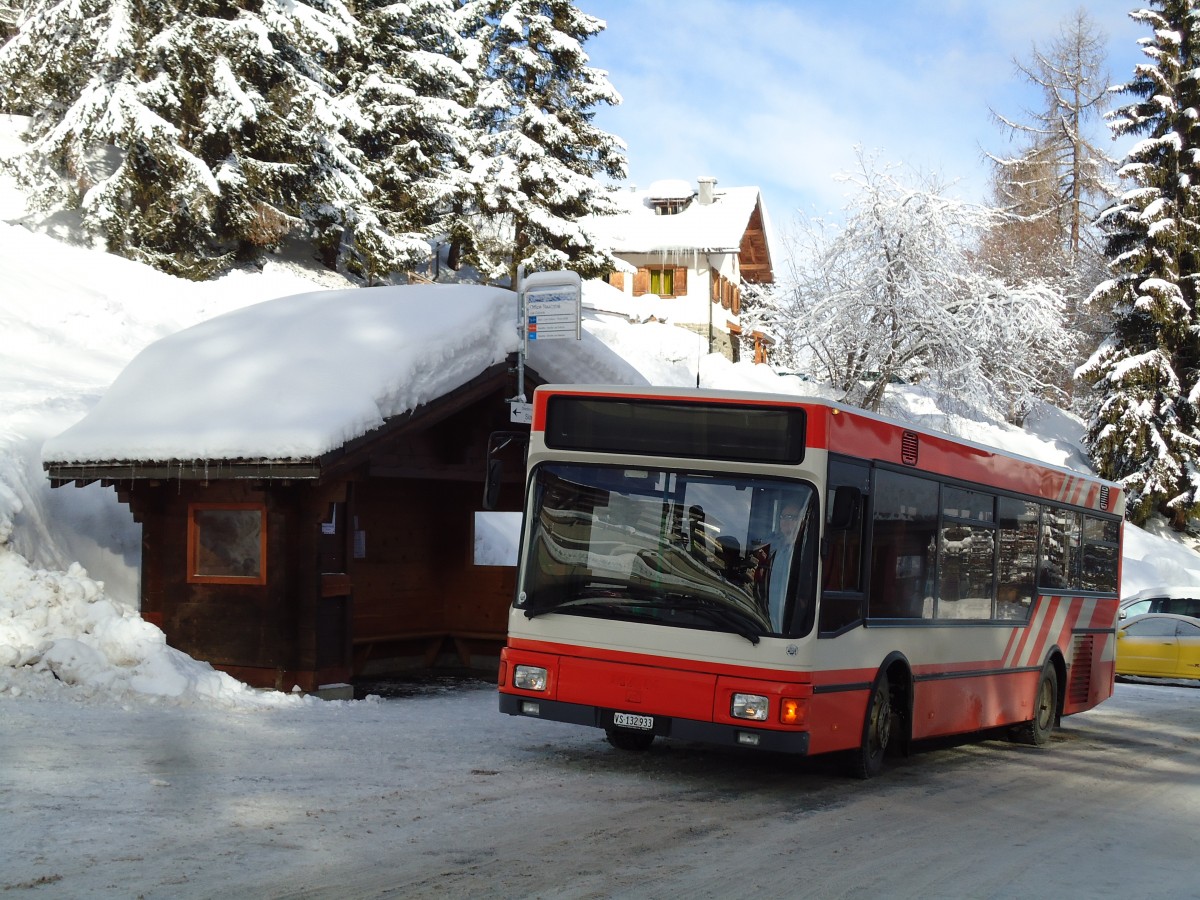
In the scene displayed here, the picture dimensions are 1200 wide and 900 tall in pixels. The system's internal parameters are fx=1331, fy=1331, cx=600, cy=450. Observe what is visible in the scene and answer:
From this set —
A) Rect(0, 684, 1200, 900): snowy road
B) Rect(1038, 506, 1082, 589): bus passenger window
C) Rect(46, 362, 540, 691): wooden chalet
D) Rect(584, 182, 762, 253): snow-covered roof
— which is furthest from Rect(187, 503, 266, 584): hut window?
Rect(584, 182, 762, 253): snow-covered roof

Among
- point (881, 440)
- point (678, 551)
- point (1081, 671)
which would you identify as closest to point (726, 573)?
point (678, 551)

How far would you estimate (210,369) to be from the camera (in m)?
15.0

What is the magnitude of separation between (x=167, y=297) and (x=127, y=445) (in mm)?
16432

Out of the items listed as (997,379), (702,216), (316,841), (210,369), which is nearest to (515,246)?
(997,379)

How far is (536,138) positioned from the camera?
143 feet

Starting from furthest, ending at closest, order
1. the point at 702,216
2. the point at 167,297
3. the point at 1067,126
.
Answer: the point at 702,216, the point at 1067,126, the point at 167,297

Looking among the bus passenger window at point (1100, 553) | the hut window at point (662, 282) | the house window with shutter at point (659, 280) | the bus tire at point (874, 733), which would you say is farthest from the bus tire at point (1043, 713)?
the hut window at point (662, 282)

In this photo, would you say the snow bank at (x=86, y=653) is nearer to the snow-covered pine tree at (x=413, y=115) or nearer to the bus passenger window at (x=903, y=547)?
the bus passenger window at (x=903, y=547)

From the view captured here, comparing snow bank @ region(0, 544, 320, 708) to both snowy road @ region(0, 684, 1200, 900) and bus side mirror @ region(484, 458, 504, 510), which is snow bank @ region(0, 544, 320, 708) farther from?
bus side mirror @ region(484, 458, 504, 510)

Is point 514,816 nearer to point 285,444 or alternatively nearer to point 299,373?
point 285,444

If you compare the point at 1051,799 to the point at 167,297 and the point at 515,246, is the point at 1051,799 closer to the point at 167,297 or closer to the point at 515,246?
the point at 167,297

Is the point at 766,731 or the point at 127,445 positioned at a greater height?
the point at 127,445

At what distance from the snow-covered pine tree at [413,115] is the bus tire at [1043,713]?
28330 millimetres

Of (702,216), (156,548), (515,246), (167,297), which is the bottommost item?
(156,548)
